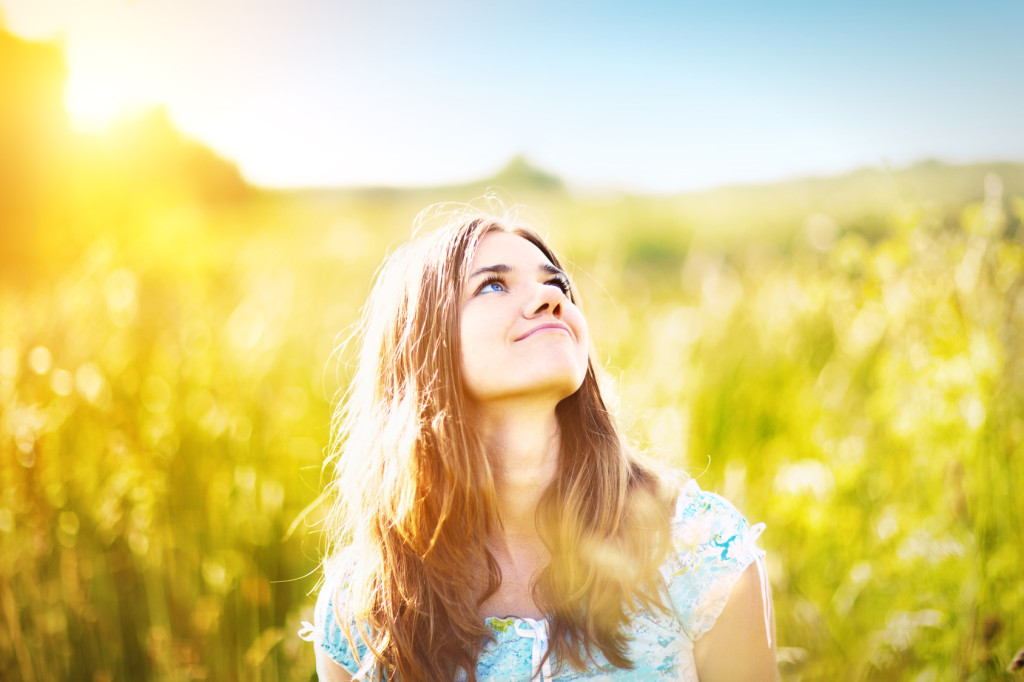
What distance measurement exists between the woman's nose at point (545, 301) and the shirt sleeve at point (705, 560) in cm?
53

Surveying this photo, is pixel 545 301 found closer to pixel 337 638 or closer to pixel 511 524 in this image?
pixel 511 524

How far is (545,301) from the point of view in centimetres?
157

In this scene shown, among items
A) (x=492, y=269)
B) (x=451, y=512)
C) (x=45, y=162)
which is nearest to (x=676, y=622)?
(x=451, y=512)

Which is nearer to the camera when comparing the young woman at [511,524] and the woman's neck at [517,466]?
the young woman at [511,524]

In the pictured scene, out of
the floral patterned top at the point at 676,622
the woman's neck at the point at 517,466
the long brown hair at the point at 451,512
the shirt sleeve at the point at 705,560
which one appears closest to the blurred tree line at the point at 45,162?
the long brown hair at the point at 451,512

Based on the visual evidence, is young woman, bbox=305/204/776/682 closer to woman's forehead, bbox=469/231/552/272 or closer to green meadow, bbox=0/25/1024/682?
woman's forehead, bbox=469/231/552/272

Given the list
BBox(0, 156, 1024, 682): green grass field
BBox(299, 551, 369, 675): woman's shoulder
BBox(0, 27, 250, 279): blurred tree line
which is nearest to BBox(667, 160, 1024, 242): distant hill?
BBox(0, 156, 1024, 682): green grass field

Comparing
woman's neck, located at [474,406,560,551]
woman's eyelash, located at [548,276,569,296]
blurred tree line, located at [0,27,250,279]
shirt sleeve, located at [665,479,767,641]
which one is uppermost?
blurred tree line, located at [0,27,250,279]

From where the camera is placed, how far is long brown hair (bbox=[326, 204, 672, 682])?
1462 mm

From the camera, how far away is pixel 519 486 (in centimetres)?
164

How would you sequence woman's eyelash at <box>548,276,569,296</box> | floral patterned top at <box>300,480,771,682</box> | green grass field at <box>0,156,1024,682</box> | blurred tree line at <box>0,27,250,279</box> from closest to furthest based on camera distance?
floral patterned top at <box>300,480,771,682</box>
woman's eyelash at <box>548,276,569,296</box>
green grass field at <box>0,156,1024,682</box>
blurred tree line at <box>0,27,250,279</box>

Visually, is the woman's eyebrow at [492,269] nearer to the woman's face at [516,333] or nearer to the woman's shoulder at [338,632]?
the woman's face at [516,333]

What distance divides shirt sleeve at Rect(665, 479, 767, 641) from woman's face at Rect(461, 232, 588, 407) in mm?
399

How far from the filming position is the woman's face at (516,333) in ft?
4.94
